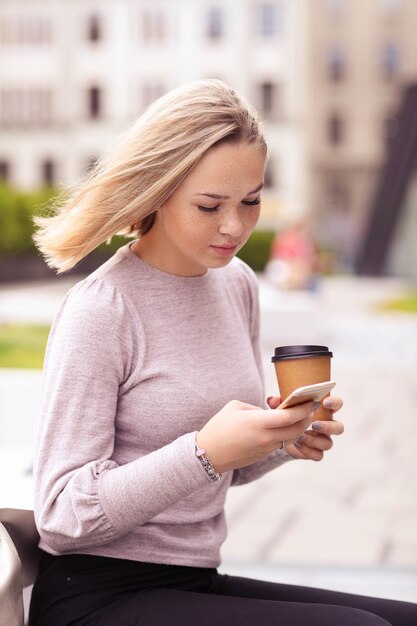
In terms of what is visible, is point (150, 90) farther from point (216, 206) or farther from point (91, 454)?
point (91, 454)

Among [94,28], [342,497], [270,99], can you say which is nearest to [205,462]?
[342,497]

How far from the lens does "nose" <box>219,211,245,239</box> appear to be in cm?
180

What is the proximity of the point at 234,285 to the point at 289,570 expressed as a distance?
6.90 ft

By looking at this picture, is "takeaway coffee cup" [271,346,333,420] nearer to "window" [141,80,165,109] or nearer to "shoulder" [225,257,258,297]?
"shoulder" [225,257,258,297]

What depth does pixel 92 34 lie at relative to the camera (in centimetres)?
5178

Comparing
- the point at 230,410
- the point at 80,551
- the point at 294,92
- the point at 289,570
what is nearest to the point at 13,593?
the point at 80,551

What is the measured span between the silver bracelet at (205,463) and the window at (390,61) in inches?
2344

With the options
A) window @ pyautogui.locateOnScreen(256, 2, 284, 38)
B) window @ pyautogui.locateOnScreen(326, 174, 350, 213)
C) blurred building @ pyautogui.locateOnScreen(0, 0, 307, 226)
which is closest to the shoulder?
blurred building @ pyautogui.locateOnScreen(0, 0, 307, 226)

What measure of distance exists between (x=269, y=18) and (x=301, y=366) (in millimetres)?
51080

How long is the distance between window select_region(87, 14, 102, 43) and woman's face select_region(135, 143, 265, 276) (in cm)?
5192

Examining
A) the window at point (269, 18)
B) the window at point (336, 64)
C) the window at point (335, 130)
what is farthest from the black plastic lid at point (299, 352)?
the window at point (336, 64)

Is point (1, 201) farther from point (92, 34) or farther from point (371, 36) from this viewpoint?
point (371, 36)

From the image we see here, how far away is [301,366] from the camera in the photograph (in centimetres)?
166

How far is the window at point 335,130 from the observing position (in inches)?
2357
